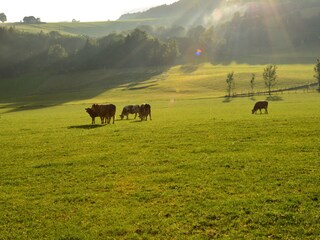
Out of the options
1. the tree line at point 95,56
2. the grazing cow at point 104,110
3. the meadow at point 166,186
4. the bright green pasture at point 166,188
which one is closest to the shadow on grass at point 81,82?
the tree line at point 95,56

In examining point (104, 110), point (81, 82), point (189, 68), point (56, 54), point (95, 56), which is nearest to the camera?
point (104, 110)

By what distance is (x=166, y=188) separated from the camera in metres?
13.2

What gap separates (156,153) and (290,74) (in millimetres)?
112976

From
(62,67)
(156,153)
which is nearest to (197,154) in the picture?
(156,153)

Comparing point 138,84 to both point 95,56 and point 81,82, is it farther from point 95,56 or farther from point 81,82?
point 95,56

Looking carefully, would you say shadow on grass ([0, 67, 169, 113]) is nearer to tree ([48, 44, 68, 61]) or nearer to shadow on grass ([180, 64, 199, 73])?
shadow on grass ([180, 64, 199, 73])

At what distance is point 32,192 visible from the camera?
1345 cm

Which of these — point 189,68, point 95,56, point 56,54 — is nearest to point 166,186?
point 189,68

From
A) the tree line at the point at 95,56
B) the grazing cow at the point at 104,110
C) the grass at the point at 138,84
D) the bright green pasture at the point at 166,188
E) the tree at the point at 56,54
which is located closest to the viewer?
the bright green pasture at the point at 166,188

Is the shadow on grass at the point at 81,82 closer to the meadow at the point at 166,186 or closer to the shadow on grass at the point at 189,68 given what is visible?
the shadow on grass at the point at 189,68

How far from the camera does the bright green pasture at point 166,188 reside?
10398 mm

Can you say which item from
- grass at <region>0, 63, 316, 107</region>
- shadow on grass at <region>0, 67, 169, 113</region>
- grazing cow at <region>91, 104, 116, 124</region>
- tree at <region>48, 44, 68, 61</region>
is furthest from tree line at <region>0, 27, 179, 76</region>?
grazing cow at <region>91, 104, 116, 124</region>

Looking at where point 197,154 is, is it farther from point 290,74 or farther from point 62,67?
point 62,67

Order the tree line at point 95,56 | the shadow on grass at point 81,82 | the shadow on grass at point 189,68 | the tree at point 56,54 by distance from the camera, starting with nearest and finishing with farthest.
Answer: the shadow on grass at point 81,82, the shadow on grass at point 189,68, the tree line at point 95,56, the tree at point 56,54
